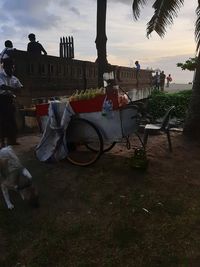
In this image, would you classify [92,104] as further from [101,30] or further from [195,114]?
[101,30]

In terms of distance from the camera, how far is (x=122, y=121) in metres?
7.32

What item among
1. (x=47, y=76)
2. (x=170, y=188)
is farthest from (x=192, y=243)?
(x=47, y=76)

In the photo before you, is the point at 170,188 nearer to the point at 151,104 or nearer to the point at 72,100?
the point at 72,100

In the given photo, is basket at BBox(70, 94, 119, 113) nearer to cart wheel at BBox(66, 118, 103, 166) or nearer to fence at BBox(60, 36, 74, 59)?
cart wheel at BBox(66, 118, 103, 166)

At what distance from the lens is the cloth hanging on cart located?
292 inches

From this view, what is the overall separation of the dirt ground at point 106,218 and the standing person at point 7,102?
87 centimetres

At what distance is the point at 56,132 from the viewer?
7.54 m

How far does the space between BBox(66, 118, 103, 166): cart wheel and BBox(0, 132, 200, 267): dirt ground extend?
0.63ft

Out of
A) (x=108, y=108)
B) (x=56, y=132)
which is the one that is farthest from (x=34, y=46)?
(x=108, y=108)

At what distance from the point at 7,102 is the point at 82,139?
1879mm

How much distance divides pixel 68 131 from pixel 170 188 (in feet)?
7.14

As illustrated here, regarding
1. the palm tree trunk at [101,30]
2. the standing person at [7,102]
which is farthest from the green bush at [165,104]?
the standing person at [7,102]

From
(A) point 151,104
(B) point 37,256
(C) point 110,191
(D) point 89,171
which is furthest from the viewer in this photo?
(A) point 151,104

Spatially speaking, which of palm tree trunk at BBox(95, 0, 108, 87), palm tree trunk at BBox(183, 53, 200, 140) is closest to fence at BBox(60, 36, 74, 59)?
palm tree trunk at BBox(95, 0, 108, 87)
